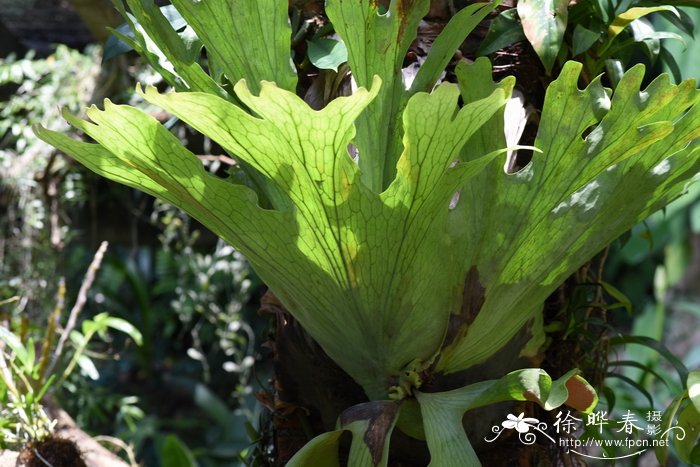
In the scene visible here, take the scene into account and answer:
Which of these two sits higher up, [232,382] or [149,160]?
[149,160]

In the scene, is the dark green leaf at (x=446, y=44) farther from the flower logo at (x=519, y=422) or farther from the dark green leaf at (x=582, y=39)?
the flower logo at (x=519, y=422)

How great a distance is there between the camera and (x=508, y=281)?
818 millimetres

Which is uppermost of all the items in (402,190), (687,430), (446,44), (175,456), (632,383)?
(446,44)

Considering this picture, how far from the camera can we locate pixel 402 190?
0.74 meters

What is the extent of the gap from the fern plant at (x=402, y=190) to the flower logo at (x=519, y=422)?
2.9 inches

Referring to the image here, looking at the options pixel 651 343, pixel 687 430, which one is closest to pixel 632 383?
pixel 651 343

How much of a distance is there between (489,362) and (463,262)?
5.0 inches

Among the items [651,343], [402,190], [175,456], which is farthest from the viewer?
[175,456]

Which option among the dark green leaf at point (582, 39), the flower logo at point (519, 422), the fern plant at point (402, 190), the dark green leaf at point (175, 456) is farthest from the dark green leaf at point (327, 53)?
the dark green leaf at point (175, 456)

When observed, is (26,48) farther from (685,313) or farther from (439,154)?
(685,313)

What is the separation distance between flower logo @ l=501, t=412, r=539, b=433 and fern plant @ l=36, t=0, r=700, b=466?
7 cm

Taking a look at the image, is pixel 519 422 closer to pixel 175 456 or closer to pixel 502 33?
pixel 502 33

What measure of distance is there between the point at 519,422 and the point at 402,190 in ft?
1.01

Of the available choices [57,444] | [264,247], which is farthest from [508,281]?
[57,444]
